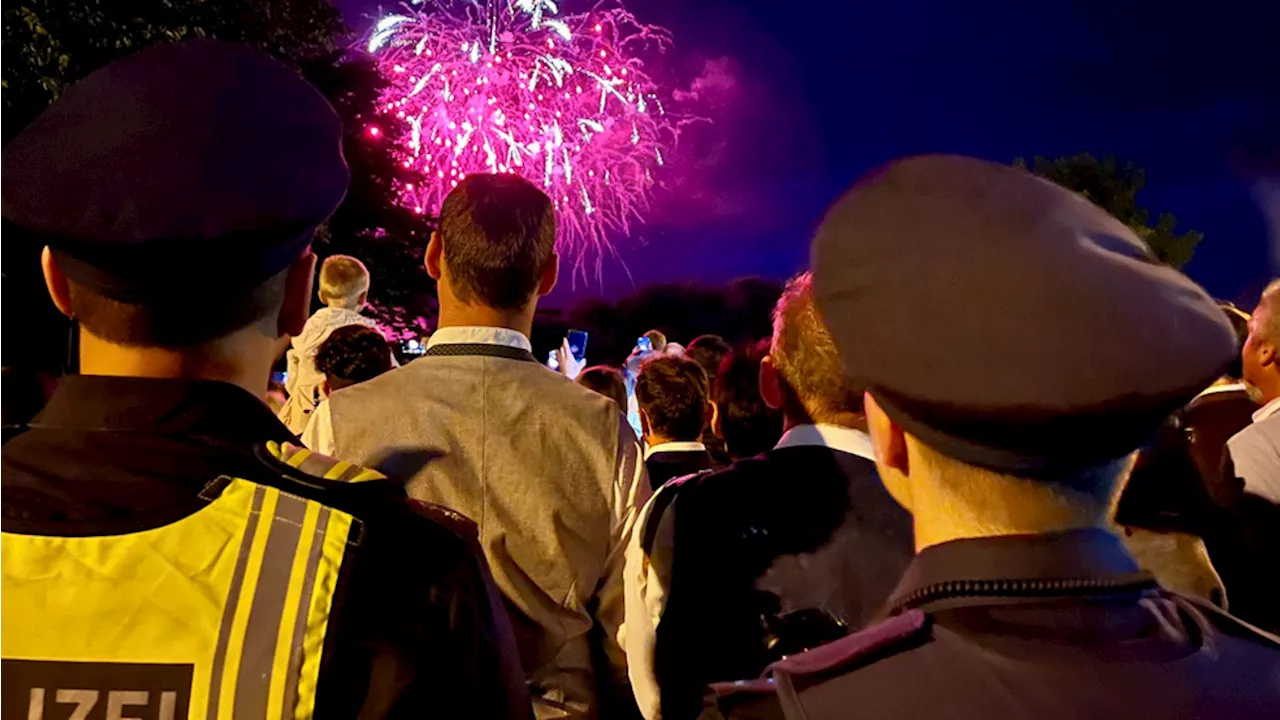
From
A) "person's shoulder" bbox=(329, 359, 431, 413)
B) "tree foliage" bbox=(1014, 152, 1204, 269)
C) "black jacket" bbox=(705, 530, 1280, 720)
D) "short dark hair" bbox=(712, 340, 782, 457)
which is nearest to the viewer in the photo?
"black jacket" bbox=(705, 530, 1280, 720)

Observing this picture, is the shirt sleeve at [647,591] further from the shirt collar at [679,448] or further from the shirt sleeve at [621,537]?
the shirt collar at [679,448]

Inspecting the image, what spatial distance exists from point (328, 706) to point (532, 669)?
1.35 m

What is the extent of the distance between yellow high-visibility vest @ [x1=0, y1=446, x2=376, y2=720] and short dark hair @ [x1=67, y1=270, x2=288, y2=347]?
0.25 m

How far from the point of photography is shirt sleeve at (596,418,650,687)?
2.84 metres

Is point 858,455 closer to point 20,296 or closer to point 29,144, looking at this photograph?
point 29,144

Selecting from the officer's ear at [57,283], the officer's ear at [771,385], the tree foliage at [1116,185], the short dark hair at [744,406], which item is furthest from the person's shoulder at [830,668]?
the tree foliage at [1116,185]

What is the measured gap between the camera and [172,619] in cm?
141

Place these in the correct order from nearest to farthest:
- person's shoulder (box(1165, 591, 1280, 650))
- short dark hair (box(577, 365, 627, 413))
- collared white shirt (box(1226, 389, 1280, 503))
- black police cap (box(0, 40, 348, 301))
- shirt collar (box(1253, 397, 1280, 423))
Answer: person's shoulder (box(1165, 591, 1280, 650)) → black police cap (box(0, 40, 348, 301)) → collared white shirt (box(1226, 389, 1280, 503)) → shirt collar (box(1253, 397, 1280, 423)) → short dark hair (box(577, 365, 627, 413))

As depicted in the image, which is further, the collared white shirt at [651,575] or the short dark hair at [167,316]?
the collared white shirt at [651,575]

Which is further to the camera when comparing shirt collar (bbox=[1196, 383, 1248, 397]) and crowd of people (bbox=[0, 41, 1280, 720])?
shirt collar (bbox=[1196, 383, 1248, 397])

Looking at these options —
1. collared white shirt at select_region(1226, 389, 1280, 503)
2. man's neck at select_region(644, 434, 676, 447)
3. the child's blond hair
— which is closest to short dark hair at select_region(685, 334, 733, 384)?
man's neck at select_region(644, 434, 676, 447)

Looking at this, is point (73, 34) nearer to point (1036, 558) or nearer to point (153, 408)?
point (153, 408)

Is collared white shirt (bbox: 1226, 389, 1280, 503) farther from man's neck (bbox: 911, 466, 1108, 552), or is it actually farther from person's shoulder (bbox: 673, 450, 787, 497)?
man's neck (bbox: 911, 466, 1108, 552)

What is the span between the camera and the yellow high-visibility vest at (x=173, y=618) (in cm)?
139
